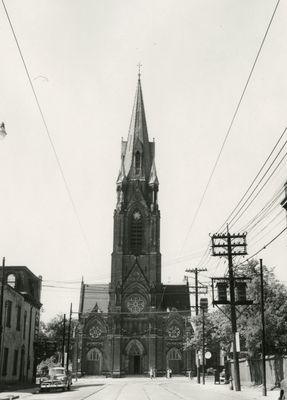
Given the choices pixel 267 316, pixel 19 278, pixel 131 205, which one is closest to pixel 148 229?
pixel 131 205

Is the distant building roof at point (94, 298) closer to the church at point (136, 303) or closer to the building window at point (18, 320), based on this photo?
the church at point (136, 303)

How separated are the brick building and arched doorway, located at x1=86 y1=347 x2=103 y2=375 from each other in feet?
84.9

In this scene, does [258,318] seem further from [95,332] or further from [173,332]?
[95,332]

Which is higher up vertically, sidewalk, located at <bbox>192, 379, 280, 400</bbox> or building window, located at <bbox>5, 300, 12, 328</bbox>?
building window, located at <bbox>5, 300, 12, 328</bbox>

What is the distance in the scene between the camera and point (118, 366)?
69688 mm

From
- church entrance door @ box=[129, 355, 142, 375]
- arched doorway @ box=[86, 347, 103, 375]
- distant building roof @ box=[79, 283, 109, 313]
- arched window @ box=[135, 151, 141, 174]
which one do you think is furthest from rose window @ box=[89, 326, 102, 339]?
arched window @ box=[135, 151, 141, 174]

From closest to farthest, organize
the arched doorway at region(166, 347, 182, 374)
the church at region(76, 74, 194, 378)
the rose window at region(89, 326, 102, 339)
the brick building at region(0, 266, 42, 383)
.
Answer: the brick building at region(0, 266, 42, 383) → the church at region(76, 74, 194, 378) → the arched doorway at region(166, 347, 182, 374) → the rose window at region(89, 326, 102, 339)

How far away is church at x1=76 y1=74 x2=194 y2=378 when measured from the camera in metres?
71.6

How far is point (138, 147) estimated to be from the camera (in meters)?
83.9

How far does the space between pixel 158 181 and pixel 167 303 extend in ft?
62.3

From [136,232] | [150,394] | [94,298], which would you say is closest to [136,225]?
[136,232]

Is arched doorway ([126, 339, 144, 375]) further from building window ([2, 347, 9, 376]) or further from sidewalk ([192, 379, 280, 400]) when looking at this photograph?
building window ([2, 347, 9, 376])

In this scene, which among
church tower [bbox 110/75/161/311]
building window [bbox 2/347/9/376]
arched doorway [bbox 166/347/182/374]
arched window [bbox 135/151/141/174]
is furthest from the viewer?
arched window [bbox 135/151/141/174]

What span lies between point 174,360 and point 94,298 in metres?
18.0
